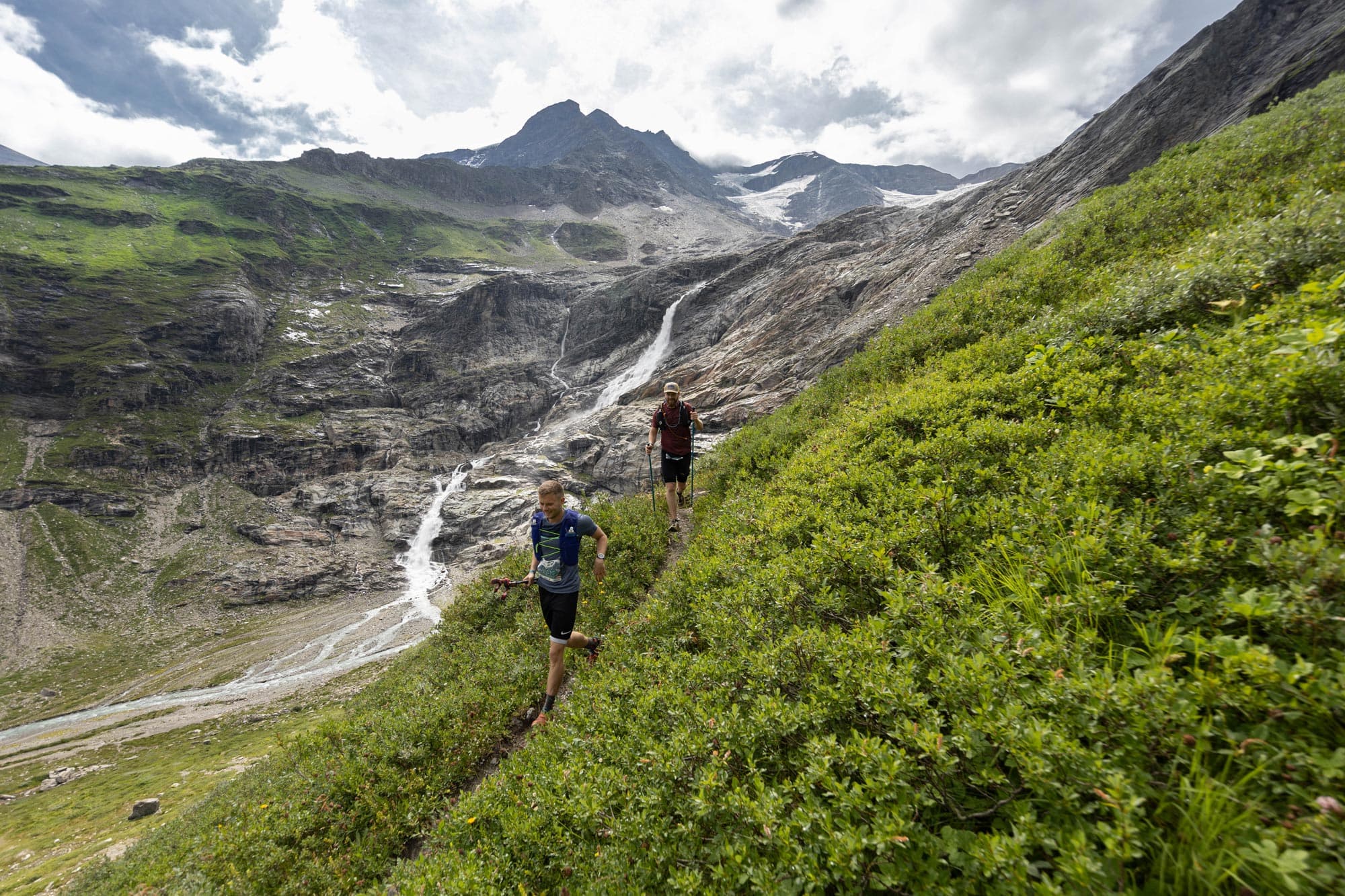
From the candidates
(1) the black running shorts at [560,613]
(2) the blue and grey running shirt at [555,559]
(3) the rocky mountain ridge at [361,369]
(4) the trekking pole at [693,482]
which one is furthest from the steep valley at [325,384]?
(1) the black running shorts at [560,613]

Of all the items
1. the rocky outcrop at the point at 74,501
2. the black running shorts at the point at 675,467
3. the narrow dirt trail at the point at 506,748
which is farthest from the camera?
the rocky outcrop at the point at 74,501

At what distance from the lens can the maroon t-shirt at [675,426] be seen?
11.7m

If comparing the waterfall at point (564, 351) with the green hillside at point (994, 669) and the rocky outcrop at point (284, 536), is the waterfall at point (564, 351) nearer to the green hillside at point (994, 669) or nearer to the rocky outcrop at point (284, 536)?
the rocky outcrop at point (284, 536)

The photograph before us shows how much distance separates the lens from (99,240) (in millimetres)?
156125

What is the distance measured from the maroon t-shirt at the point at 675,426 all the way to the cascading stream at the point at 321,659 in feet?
135

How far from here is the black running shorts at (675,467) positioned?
12.0 metres

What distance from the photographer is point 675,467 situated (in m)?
12.0

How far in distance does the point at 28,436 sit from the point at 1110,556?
569ft

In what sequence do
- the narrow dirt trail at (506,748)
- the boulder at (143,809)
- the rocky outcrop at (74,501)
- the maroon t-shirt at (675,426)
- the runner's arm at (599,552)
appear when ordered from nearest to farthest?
the narrow dirt trail at (506,748), the runner's arm at (599,552), the maroon t-shirt at (675,426), the boulder at (143,809), the rocky outcrop at (74,501)

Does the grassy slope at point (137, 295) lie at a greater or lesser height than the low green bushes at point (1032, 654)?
greater

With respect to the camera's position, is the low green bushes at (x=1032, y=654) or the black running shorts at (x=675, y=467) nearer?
the low green bushes at (x=1032, y=654)

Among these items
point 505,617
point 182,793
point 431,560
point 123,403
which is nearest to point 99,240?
point 123,403

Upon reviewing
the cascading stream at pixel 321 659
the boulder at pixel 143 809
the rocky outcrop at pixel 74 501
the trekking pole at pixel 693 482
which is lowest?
the cascading stream at pixel 321 659

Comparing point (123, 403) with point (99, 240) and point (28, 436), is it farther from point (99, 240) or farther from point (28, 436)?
point (99, 240)
